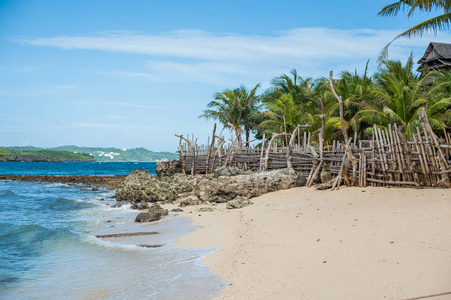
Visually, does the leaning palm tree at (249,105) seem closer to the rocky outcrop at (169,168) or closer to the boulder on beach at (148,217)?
the rocky outcrop at (169,168)

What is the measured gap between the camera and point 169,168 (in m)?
25.8

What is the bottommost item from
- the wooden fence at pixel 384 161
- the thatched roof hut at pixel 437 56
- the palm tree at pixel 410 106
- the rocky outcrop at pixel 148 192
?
the rocky outcrop at pixel 148 192

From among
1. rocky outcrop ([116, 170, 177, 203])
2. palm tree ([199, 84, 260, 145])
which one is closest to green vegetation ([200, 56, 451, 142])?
palm tree ([199, 84, 260, 145])

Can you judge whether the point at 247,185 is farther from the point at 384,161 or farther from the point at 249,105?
the point at 249,105

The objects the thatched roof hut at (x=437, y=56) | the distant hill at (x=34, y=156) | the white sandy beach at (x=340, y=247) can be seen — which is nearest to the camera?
the white sandy beach at (x=340, y=247)

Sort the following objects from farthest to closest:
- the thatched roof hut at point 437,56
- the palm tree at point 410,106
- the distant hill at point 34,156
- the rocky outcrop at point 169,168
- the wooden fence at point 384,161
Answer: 1. the distant hill at point 34,156
2. the rocky outcrop at point 169,168
3. the thatched roof hut at point 437,56
4. the palm tree at point 410,106
5. the wooden fence at point 384,161

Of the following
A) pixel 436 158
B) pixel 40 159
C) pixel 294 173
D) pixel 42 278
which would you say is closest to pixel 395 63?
pixel 294 173

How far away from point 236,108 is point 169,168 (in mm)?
8512

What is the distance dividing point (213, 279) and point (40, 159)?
140938 mm

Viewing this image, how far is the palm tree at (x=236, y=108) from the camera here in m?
30.7

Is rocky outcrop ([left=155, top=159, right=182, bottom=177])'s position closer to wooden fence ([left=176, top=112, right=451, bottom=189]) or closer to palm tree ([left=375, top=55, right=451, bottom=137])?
wooden fence ([left=176, top=112, right=451, bottom=189])

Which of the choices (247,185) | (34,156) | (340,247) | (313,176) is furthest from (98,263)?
(34,156)

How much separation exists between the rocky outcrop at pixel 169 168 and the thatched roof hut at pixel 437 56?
61.7 feet

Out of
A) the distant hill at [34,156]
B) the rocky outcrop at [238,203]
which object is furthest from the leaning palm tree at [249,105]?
the distant hill at [34,156]
